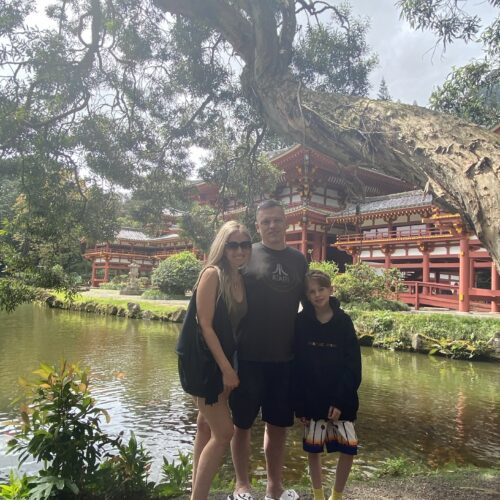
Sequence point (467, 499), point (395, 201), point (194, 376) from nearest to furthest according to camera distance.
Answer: point (194, 376) < point (467, 499) < point (395, 201)

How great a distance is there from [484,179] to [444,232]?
17.4 metres

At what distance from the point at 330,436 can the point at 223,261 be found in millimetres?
1309

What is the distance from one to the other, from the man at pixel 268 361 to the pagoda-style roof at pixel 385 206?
1637 centimetres

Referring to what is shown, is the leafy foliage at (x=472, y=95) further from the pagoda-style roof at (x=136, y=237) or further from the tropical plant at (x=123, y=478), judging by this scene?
the pagoda-style roof at (x=136, y=237)

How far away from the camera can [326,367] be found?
107 inches

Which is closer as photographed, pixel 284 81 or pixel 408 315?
pixel 284 81

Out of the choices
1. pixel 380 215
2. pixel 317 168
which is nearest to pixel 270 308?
pixel 380 215

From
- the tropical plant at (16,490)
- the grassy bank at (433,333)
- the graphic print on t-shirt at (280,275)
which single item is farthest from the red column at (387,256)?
the tropical plant at (16,490)

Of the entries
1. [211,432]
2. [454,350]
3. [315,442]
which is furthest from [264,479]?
[454,350]

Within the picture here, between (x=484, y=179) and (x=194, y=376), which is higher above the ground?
(x=484, y=179)

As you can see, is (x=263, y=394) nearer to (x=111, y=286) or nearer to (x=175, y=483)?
(x=175, y=483)

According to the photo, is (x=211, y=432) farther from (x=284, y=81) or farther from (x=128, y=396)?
(x=128, y=396)

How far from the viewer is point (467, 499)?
2879 millimetres

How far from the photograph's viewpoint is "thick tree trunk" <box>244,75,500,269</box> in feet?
8.74
